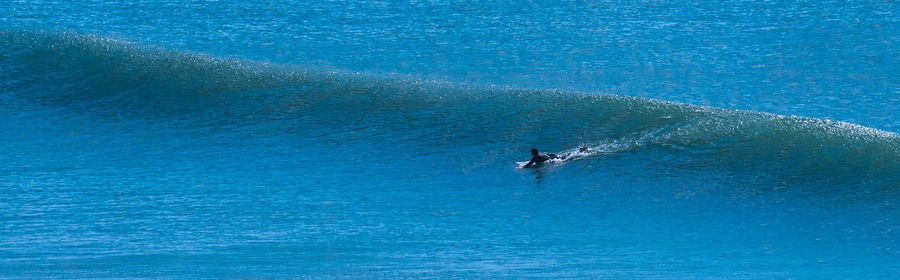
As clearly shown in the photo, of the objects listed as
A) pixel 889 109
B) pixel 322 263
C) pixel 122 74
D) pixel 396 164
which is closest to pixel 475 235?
pixel 322 263

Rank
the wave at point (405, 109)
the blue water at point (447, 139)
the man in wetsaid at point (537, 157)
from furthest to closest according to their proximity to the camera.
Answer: the wave at point (405, 109) → the man in wetsaid at point (537, 157) → the blue water at point (447, 139)

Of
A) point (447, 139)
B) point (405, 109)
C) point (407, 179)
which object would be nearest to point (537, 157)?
point (407, 179)

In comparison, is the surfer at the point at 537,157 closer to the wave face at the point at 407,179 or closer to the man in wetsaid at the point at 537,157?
the man in wetsaid at the point at 537,157

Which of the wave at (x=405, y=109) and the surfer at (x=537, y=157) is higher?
the wave at (x=405, y=109)

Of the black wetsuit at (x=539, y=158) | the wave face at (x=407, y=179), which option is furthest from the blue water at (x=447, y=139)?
the black wetsuit at (x=539, y=158)

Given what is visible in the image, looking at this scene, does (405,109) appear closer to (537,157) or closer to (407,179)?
(407,179)

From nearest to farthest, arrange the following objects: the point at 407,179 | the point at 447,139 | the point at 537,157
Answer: the point at 407,179 → the point at 537,157 → the point at 447,139

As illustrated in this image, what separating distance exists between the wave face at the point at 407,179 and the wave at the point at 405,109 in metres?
0.08

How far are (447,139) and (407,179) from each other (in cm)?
311

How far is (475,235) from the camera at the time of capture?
2250 cm

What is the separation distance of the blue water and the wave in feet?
0.29

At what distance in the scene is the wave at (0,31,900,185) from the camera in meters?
26.9

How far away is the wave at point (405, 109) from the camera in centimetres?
2692

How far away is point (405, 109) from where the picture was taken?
3166cm
